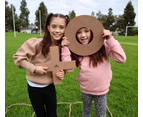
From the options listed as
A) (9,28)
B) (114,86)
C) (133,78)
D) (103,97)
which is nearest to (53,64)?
(103,97)

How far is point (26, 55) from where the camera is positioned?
1.42 meters

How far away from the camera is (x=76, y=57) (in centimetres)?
147

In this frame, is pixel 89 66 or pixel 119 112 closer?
pixel 89 66

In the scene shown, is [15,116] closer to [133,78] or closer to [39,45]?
[39,45]

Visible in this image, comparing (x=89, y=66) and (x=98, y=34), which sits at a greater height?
(x=98, y=34)

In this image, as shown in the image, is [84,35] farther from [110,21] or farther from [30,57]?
[110,21]

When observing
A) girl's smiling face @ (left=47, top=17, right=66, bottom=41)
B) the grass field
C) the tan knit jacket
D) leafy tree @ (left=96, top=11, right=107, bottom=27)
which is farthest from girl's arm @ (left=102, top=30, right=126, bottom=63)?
leafy tree @ (left=96, top=11, right=107, bottom=27)

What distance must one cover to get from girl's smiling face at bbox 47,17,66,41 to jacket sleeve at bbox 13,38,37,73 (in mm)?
212

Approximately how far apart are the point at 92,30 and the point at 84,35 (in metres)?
0.09

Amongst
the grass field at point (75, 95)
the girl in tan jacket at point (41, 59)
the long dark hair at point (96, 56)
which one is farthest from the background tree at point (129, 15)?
the girl in tan jacket at point (41, 59)

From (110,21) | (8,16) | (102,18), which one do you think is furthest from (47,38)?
(8,16)

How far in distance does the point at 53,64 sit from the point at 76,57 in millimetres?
261

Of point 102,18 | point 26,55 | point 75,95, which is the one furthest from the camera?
point 102,18

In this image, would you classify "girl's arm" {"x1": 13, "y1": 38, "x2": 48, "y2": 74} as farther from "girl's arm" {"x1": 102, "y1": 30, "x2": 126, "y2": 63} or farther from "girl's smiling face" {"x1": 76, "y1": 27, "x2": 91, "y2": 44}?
"girl's arm" {"x1": 102, "y1": 30, "x2": 126, "y2": 63}
